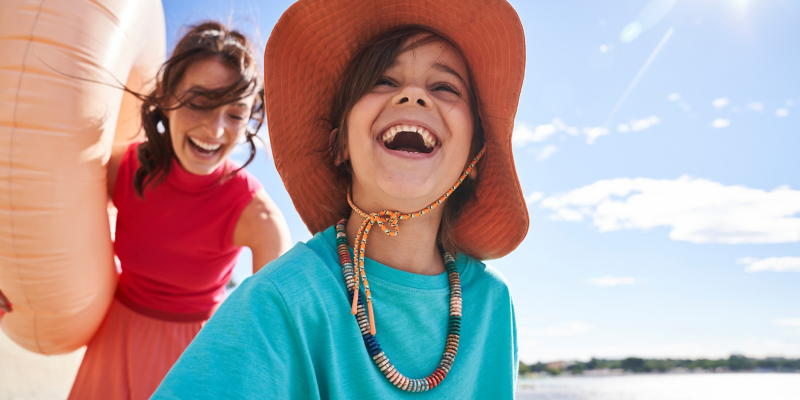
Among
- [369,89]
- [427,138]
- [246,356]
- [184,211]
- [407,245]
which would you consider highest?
[369,89]

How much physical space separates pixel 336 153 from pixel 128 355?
140 centimetres

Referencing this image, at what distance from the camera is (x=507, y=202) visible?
1.51 metres

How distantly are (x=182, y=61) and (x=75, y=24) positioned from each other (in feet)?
1.44

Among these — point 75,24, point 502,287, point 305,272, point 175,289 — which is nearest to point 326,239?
point 305,272

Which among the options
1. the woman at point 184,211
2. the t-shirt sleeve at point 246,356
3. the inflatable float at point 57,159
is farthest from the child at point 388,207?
the inflatable float at point 57,159

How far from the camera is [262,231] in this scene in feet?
6.92

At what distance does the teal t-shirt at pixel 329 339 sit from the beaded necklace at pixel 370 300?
0.06 ft

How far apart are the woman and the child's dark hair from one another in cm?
81

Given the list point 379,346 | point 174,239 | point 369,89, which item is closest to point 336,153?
point 369,89

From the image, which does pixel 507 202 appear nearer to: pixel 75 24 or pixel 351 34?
pixel 351 34

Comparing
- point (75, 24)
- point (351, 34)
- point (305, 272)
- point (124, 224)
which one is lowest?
point (305, 272)

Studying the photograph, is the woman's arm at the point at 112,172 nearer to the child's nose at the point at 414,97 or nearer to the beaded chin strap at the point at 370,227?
the beaded chin strap at the point at 370,227

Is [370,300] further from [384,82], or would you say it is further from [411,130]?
[384,82]

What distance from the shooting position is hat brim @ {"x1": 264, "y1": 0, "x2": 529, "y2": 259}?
1340 millimetres
